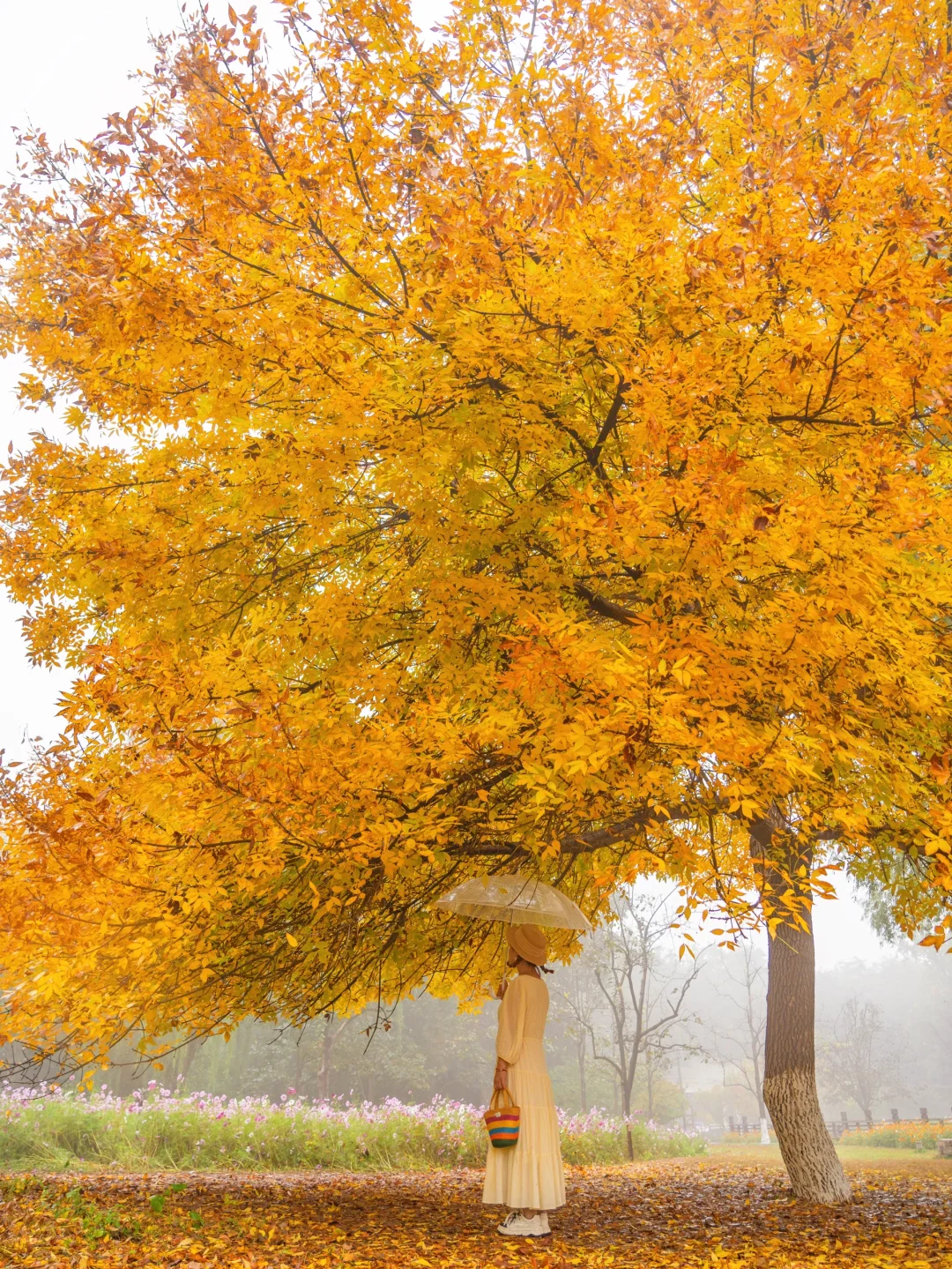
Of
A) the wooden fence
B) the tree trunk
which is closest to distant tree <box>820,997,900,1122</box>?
the wooden fence

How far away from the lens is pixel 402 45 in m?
4.33

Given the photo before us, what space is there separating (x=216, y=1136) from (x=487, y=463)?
10.3m

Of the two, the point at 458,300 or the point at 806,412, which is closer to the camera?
the point at 458,300

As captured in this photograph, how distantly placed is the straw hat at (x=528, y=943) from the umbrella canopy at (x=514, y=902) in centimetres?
5

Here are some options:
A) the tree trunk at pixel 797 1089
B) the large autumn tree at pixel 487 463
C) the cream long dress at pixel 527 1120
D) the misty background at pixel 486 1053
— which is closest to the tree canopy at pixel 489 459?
the large autumn tree at pixel 487 463

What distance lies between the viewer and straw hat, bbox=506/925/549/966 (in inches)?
219

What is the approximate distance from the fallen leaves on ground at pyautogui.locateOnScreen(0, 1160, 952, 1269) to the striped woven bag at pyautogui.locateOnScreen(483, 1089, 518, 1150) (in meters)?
0.53

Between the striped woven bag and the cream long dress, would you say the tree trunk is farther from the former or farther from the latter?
the striped woven bag

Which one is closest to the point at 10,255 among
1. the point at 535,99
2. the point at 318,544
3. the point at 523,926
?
the point at 318,544

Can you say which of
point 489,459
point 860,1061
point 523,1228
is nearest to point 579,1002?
point 860,1061

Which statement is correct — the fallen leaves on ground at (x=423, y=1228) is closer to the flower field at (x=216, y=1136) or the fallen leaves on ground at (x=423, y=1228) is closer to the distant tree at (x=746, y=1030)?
the flower field at (x=216, y=1136)

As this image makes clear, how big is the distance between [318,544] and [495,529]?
120 cm

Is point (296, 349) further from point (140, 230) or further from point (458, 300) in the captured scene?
point (140, 230)

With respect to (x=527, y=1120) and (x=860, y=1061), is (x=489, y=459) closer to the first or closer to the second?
(x=527, y=1120)
